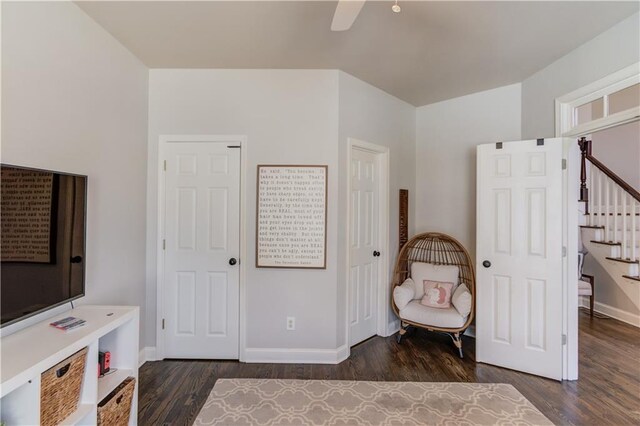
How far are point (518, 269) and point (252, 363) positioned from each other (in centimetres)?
250

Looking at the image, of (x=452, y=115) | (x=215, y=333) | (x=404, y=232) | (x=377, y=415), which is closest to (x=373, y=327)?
(x=404, y=232)

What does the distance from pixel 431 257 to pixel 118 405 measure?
3.13 m

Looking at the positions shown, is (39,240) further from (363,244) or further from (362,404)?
(363,244)

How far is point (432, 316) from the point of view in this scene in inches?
116

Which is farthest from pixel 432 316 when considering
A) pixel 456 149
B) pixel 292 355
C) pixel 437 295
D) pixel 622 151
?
pixel 622 151

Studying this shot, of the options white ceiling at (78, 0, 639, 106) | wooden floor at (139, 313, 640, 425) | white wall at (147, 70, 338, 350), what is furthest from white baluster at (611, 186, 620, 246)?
white wall at (147, 70, 338, 350)

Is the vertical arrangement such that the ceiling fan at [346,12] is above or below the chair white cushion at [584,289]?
above

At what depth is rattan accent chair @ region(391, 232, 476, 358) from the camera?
318 cm

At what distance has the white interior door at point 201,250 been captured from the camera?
2.82 meters

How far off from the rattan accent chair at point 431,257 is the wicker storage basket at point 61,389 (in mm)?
2611

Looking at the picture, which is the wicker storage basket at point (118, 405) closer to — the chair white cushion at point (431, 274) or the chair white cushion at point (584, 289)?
the chair white cushion at point (431, 274)

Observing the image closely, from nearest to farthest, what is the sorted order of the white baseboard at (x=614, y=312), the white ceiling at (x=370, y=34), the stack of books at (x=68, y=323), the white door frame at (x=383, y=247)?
the stack of books at (x=68, y=323)
the white ceiling at (x=370, y=34)
the white door frame at (x=383, y=247)
the white baseboard at (x=614, y=312)

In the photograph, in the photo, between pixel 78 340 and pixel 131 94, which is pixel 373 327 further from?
pixel 131 94

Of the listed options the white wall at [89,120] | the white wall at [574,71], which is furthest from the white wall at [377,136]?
the white wall at [89,120]
